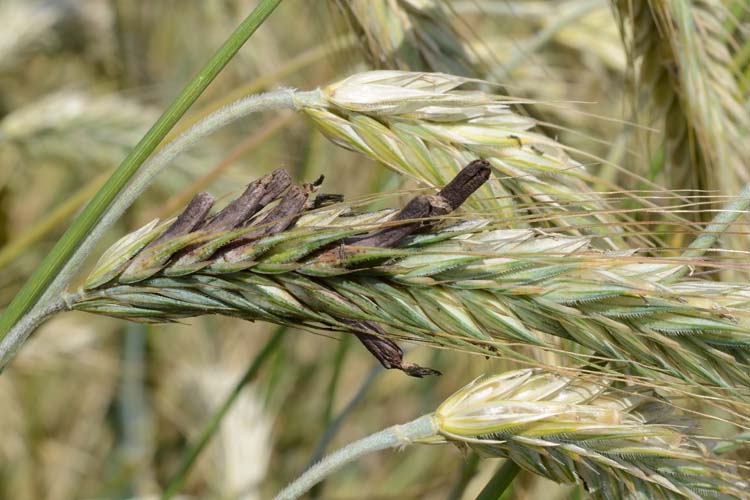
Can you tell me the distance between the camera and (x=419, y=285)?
0.66m

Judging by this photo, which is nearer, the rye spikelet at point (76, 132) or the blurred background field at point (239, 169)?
the blurred background field at point (239, 169)

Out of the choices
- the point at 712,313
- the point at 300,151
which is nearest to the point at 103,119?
the point at 300,151

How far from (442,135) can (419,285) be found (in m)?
0.17

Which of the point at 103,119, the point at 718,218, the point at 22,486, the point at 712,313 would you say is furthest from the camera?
the point at 22,486

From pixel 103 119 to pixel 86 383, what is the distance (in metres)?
0.80

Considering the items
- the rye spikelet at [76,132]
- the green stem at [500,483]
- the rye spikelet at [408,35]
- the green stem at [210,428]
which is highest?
the rye spikelet at [76,132]

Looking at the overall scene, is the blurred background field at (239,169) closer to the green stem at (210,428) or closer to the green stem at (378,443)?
the green stem at (210,428)

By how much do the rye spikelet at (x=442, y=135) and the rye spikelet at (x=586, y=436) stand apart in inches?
5.6

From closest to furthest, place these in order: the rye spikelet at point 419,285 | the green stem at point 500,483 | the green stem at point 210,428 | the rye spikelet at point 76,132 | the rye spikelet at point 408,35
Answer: the rye spikelet at point 419,285 → the green stem at point 500,483 → the rye spikelet at point 408,35 → the green stem at point 210,428 → the rye spikelet at point 76,132

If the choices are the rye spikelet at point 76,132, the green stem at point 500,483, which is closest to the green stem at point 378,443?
the green stem at point 500,483

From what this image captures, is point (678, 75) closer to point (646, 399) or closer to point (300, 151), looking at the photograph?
point (646, 399)

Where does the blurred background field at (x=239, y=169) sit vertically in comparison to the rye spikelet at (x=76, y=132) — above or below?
below

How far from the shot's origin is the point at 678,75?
105 cm

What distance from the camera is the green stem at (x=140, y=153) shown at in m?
0.70
